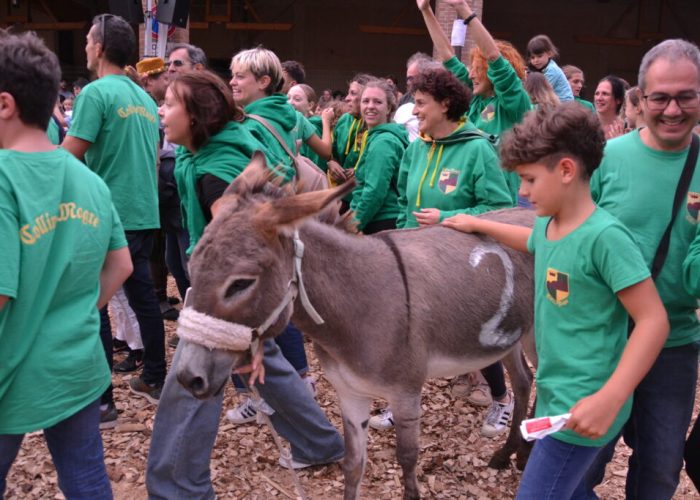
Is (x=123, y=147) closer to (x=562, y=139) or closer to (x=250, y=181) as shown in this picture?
(x=250, y=181)

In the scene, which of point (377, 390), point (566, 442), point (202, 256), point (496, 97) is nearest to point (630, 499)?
point (566, 442)

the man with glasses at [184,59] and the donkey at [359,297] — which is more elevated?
the man with glasses at [184,59]

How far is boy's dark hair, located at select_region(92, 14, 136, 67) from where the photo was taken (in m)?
3.96

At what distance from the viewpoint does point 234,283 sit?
2146 mm

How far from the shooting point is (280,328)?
2.33 m

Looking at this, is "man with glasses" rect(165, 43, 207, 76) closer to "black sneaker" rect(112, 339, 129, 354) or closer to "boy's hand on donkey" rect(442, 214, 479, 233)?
"black sneaker" rect(112, 339, 129, 354)

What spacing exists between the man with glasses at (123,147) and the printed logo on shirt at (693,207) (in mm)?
3179

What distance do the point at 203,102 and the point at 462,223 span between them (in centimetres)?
132

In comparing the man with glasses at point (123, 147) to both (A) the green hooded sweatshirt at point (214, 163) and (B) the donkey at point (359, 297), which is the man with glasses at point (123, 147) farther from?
(B) the donkey at point (359, 297)

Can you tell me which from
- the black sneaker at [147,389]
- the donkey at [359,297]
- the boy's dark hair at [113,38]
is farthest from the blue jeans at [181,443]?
the boy's dark hair at [113,38]

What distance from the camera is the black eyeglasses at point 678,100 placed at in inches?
79.8

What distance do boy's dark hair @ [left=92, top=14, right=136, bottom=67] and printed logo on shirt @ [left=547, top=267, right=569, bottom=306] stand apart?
10.5ft

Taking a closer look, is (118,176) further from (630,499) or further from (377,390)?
(630,499)

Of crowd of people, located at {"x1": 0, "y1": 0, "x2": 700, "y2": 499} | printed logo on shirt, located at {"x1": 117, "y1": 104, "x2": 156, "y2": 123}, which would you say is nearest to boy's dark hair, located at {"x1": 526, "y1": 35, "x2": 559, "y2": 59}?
crowd of people, located at {"x1": 0, "y1": 0, "x2": 700, "y2": 499}
